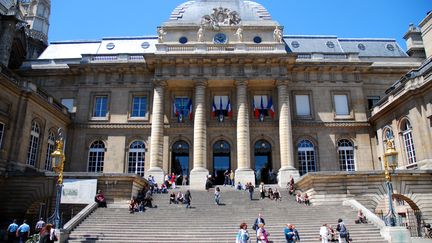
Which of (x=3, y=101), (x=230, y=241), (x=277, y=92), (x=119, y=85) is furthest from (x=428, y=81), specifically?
(x=3, y=101)

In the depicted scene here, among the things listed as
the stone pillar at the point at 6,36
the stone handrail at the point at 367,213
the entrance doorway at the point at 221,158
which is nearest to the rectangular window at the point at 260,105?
the entrance doorway at the point at 221,158

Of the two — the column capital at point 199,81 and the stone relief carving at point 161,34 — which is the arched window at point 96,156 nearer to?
the column capital at point 199,81

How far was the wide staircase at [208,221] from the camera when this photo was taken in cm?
1683

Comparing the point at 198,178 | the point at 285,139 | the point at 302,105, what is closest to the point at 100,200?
the point at 198,178

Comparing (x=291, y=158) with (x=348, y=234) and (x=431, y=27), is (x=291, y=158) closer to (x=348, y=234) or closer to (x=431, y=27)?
(x=348, y=234)

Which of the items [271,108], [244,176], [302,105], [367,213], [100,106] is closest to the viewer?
[367,213]

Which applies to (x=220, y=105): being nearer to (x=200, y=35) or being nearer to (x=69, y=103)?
(x=200, y=35)

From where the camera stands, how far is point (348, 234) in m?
16.1

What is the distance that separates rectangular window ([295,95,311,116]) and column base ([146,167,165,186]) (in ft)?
42.4

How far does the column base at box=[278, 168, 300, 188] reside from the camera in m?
28.3

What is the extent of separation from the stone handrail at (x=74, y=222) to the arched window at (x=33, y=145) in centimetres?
883

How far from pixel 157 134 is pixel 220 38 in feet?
34.2

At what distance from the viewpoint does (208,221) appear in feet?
61.9

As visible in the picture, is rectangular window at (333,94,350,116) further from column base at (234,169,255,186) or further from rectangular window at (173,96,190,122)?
rectangular window at (173,96,190,122)
